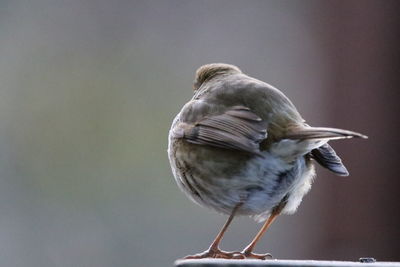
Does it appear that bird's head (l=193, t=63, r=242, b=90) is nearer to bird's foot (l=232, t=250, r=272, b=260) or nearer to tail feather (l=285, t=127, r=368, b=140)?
tail feather (l=285, t=127, r=368, b=140)

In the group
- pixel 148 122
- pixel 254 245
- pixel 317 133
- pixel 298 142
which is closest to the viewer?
pixel 317 133

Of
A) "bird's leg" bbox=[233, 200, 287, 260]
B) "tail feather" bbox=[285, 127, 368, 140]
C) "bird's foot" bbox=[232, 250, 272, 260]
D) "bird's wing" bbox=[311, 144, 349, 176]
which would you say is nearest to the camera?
"tail feather" bbox=[285, 127, 368, 140]

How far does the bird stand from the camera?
5406 mm

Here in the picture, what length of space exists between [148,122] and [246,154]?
566cm

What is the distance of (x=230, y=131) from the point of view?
5.48 meters

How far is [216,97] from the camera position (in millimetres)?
5961

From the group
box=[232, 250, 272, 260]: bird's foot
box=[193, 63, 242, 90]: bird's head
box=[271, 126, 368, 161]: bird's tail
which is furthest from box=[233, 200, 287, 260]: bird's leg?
box=[193, 63, 242, 90]: bird's head

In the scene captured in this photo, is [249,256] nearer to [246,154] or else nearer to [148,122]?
[246,154]

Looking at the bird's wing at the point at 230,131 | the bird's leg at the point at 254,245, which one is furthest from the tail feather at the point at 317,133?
the bird's leg at the point at 254,245

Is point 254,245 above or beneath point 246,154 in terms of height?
beneath

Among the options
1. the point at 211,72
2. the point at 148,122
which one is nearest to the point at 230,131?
the point at 211,72

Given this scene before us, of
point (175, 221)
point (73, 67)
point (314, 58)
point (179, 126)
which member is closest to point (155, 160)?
point (175, 221)

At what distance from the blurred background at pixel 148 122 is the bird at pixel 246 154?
144 inches

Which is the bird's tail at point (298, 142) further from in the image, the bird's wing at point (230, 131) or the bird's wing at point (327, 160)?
the bird's wing at point (327, 160)
